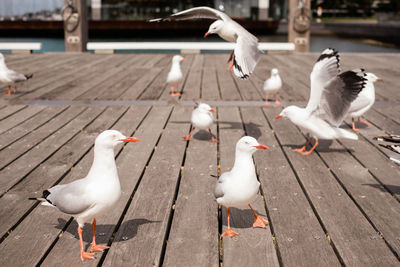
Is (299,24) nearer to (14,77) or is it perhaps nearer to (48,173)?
(14,77)

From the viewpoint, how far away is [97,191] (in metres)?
2.58

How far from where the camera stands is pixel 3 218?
3146 mm

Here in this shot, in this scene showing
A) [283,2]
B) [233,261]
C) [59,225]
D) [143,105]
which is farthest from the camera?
[283,2]

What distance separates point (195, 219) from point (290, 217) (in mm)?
676

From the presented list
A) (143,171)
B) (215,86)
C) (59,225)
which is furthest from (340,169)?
(215,86)

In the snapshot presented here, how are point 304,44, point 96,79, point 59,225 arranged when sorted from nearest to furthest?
point 59,225 → point 96,79 → point 304,44

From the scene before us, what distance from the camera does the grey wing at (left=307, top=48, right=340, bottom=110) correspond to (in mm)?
4594

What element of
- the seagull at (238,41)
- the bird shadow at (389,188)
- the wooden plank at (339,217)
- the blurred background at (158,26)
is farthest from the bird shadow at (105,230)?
the blurred background at (158,26)

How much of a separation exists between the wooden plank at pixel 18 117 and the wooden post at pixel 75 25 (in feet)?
28.2

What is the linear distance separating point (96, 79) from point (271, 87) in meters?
4.09

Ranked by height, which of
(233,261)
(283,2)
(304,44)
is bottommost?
(233,261)

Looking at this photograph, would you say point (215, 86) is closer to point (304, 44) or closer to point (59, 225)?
point (59, 225)

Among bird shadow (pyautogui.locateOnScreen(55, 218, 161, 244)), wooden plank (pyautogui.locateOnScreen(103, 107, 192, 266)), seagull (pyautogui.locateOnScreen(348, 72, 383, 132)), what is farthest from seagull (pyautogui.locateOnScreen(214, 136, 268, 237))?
seagull (pyautogui.locateOnScreen(348, 72, 383, 132))

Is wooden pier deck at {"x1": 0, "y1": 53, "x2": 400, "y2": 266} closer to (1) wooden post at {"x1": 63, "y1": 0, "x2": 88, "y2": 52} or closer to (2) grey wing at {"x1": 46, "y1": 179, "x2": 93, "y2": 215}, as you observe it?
(2) grey wing at {"x1": 46, "y1": 179, "x2": 93, "y2": 215}
